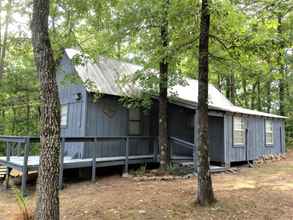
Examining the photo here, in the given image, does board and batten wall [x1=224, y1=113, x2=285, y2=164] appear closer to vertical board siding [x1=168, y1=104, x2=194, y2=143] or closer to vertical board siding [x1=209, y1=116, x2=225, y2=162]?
vertical board siding [x1=209, y1=116, x2=225, y2=162]

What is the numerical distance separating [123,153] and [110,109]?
1.94m

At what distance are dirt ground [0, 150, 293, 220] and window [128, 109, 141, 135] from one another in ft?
8.85

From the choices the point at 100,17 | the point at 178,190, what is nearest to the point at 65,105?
the point at 100,17

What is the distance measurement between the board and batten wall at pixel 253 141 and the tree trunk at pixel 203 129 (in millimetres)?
5863

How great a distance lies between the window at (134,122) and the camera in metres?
11.6

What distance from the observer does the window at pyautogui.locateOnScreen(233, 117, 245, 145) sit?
12414 millimetres

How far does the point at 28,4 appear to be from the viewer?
7695mm

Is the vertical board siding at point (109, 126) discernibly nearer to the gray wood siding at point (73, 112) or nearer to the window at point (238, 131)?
the gray wood siding at point (73, 112)

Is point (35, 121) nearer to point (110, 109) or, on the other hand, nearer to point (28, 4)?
point (110, 109)

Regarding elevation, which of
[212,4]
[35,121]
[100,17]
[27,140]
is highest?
[100,17]

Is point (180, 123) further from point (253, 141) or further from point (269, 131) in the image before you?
point (269, 131)

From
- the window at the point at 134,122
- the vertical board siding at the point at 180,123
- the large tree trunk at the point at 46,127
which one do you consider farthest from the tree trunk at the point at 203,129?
the vertical board siding at the point at 180,123

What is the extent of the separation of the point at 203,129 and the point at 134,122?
5868mm

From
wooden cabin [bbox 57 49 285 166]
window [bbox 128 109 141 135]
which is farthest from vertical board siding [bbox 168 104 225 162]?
window [bbox 128 109 141 135]
